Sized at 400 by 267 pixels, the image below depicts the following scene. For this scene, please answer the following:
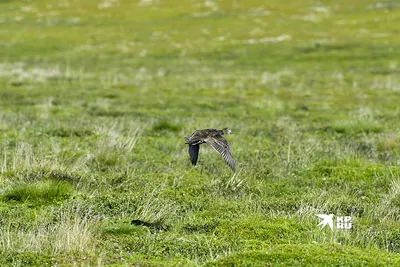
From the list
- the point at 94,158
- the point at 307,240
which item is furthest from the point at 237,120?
the point at 307,240

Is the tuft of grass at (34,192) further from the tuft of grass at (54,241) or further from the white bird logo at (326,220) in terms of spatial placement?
the white bird logo at (326,220)

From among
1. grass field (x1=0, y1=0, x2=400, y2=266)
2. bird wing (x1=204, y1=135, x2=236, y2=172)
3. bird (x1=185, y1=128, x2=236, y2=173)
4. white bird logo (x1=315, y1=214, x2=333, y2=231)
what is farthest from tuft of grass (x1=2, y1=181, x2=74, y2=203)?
white bird logo (x1=315, y1=214, x2=333, y2=231)

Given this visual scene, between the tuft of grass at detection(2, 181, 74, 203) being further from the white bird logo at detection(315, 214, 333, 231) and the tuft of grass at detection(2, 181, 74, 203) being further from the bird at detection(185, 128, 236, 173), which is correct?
the white bird logo at detection(315, 214, 333, 231)

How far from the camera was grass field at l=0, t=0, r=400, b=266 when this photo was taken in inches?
304

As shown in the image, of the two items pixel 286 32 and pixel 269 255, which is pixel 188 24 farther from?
pixel 269 255

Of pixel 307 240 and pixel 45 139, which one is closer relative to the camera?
pixel 307 240

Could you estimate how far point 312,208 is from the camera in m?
9.52

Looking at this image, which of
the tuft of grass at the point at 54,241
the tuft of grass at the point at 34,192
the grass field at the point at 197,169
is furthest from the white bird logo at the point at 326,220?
the tuft of grass at the point at 34,192

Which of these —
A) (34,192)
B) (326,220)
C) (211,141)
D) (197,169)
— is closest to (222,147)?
(211,141)

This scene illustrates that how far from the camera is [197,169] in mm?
13148

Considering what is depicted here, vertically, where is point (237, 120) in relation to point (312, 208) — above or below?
below

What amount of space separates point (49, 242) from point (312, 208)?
401cm

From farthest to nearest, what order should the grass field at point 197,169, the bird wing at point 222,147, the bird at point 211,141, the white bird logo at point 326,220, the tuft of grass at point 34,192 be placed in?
the tuft of grass at point 34,192 < the bird at point 211,141 < the bird wing at point 222,147 < the white bird logo at point 326,220 < the grass field at point 197,169

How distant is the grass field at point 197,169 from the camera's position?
7.71 meters
